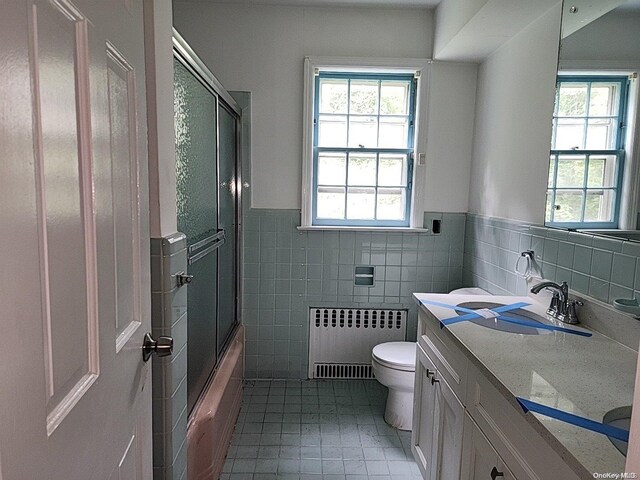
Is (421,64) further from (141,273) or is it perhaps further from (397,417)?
(141,273)

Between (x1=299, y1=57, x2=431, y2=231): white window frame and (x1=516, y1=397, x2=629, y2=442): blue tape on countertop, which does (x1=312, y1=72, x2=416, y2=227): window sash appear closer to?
(x1=299, y1=57, x2=431, y2=231): white window frame

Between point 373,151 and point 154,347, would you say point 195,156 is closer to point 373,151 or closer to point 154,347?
point 154,347

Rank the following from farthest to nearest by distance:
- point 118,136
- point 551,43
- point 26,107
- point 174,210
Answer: point 551,43
point 174,210
point 118,136
point 26,107

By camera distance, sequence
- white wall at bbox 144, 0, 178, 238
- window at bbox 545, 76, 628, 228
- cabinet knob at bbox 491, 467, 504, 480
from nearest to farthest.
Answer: cabinet knob at bbox 491, 467, 504, 480 < white wall at bbox 144, 0, 178, 238 < window at bbox 545, 76, 628, 228

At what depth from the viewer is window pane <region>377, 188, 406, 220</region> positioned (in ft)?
9.41

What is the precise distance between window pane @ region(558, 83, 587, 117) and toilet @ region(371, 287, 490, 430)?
1.07 meters

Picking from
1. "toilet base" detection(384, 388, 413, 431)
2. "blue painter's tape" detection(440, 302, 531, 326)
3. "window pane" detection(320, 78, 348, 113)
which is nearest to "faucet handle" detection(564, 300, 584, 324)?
"blue painter's tape" detection(440, 302, 531, 326)

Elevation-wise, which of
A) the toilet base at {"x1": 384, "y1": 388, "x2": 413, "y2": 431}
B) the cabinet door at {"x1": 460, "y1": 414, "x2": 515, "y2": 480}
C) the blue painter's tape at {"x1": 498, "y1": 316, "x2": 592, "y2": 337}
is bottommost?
the toilet base at {"x1": 384, "y1": 388, "x2": 413, "y2": 431}

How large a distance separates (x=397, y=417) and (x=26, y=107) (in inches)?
92.3

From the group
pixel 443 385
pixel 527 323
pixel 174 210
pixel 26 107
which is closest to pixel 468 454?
pixel 443 385

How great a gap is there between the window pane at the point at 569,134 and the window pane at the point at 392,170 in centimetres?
113

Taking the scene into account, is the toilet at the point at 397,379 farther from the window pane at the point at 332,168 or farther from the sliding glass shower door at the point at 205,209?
the window pane at the point at 332,168

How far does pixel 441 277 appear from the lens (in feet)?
9.42

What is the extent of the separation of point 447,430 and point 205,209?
1366mm
